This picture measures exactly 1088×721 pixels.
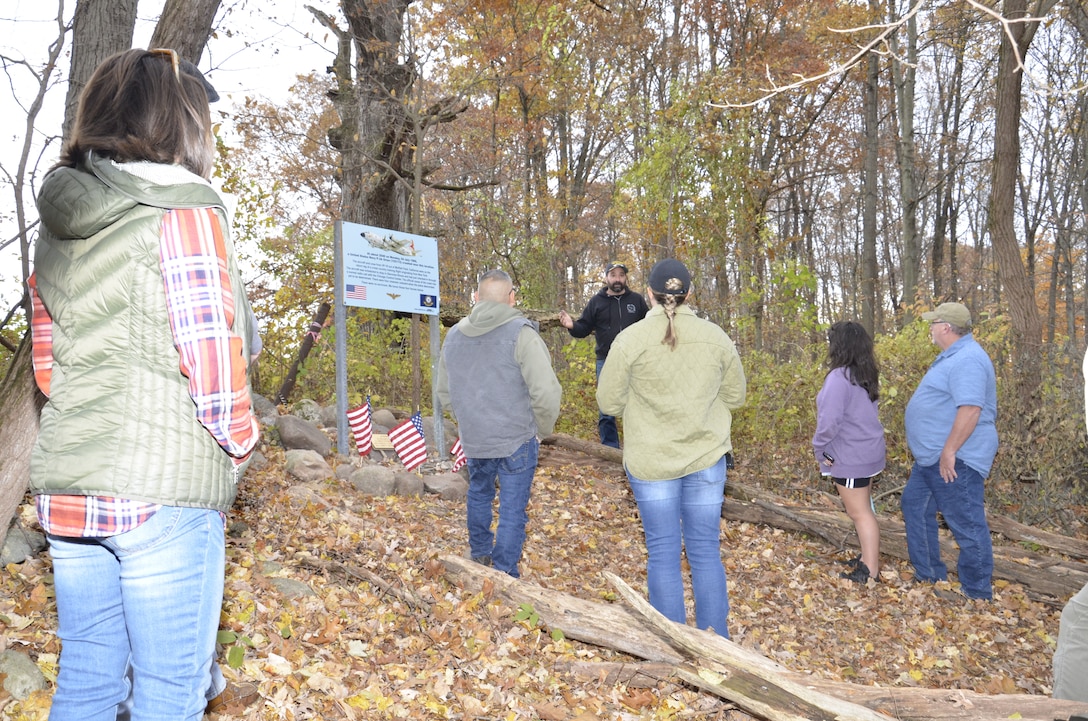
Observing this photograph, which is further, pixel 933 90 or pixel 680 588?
pixel 933 90

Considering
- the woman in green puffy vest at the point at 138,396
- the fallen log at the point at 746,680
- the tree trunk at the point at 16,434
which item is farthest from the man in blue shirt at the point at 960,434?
the tree trunk at the point at 16,434

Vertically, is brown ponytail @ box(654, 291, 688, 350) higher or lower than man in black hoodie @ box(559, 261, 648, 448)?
lower

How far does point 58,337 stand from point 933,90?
32754 mm

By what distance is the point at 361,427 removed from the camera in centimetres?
849

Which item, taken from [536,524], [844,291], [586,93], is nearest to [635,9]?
[586,93]

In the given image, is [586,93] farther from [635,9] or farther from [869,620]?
[869,620]

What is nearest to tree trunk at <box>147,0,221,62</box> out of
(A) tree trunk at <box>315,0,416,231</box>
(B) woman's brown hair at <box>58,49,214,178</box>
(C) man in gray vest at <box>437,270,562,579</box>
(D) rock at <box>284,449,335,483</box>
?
(C) man in gray vest at <box>437,270,562,579</box>

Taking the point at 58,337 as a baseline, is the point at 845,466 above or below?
below

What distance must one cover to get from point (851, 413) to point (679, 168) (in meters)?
7.33

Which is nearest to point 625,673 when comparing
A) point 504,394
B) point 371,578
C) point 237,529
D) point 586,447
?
point 371,578

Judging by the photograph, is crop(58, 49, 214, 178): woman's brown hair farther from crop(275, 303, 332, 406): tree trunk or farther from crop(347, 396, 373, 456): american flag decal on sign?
crop(275, 303, 332, 406): tree trunk

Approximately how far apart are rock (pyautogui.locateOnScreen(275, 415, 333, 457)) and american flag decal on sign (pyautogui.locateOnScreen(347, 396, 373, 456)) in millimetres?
372

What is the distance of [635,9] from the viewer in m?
17.4

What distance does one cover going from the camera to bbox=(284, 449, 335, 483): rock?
299 inches
